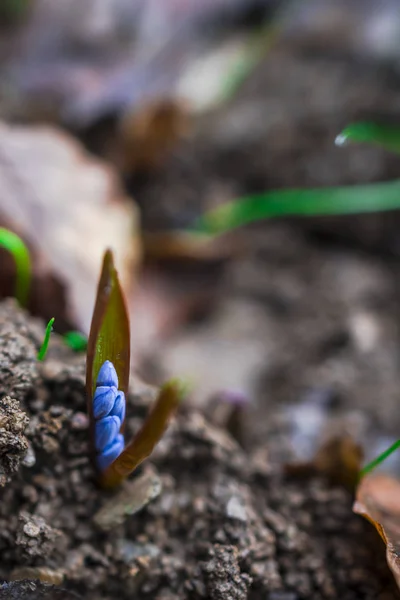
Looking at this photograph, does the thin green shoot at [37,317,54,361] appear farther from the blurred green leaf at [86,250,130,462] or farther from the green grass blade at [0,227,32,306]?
the green grass blade at [0,227,32,306]

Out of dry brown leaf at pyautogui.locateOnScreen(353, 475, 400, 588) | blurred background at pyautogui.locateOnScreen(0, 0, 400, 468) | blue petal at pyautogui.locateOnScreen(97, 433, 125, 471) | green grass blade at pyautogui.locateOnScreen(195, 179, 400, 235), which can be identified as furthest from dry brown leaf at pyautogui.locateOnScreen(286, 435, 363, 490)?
green grass blade at pyautogui.locateOnScreen(195, 179, 400, 235)

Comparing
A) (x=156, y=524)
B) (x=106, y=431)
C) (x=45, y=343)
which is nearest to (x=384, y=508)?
(x=156, y=524)

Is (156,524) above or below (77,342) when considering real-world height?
below

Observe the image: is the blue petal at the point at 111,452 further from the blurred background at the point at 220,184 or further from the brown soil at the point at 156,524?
the blurred background at the point at 220,184

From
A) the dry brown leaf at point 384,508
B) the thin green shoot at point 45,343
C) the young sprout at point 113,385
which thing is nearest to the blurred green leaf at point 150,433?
the young sprout at point 113,385

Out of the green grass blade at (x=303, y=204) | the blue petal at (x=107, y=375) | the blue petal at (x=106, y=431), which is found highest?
the green grass blade at (x=303, y=204)

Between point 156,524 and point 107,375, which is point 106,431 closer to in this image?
point 107,375
